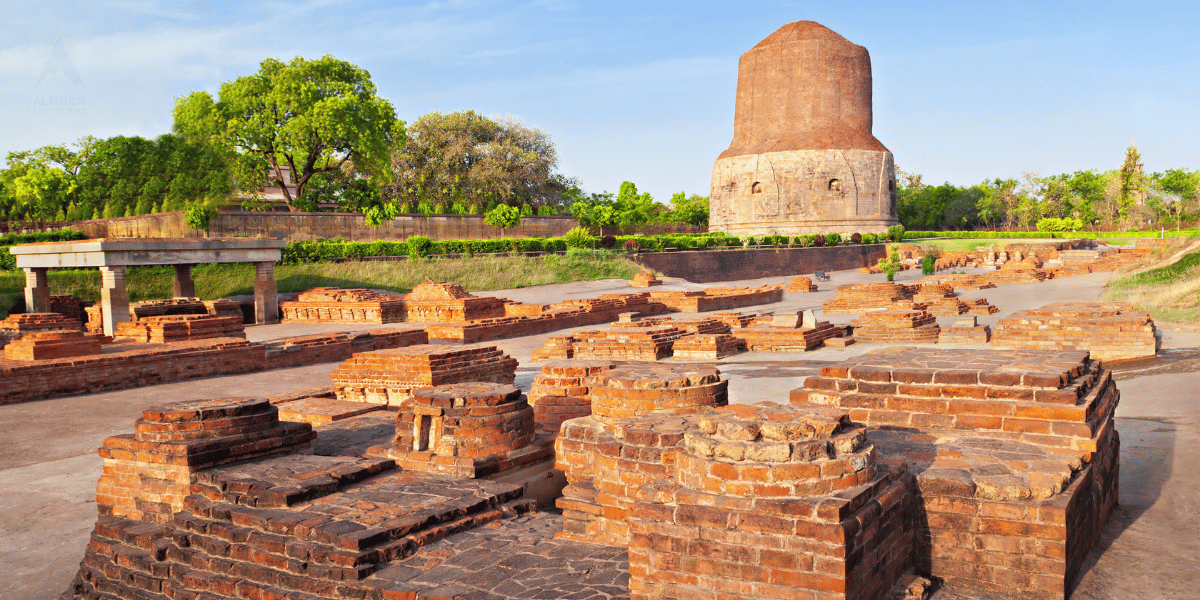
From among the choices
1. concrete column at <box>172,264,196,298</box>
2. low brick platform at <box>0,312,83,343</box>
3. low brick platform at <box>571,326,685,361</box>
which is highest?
concrete column at <box>172,264,196,298</box>

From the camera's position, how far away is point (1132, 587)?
3.28 meters

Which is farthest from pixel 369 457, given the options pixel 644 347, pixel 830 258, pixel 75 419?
pixel 830 258

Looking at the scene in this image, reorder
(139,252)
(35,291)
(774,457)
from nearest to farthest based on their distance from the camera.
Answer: (774,457) → (139,252) → (35,291)

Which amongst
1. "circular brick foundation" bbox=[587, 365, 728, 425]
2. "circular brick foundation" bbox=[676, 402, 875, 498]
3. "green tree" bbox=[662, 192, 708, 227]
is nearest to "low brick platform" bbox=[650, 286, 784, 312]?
"circular brick foundation" bbox=[587, 365, 728, 425]

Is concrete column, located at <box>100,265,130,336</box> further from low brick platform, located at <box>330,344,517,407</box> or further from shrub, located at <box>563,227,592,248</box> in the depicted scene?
shrub, located at <box>563,227,592,248</box>

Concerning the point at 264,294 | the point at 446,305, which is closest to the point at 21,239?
the point at 264,294

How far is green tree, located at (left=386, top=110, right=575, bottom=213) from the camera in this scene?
134ft

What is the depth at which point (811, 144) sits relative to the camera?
4247cm

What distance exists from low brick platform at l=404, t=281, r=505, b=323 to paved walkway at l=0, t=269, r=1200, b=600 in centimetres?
427

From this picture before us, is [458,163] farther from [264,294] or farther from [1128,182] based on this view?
[1128,182]

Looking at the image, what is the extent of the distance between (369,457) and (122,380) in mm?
6281

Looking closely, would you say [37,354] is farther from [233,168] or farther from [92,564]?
[233,168]

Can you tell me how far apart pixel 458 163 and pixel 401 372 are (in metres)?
35.0

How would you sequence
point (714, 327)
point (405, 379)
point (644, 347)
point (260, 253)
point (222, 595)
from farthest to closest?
point (260, 253)
point (714, 327)
point (644, 347)
point (405, 379)
point (222, 595)
